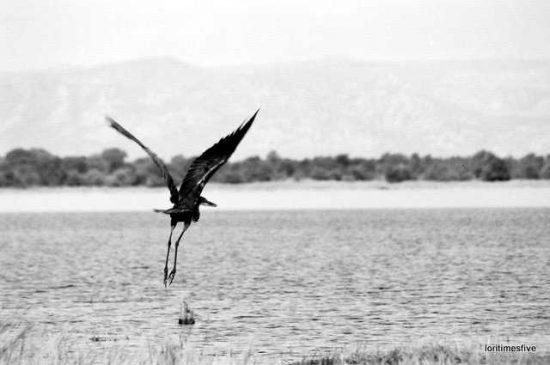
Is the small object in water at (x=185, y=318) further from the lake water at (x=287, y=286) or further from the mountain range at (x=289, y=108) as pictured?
the mountain range at (x=289, y=108)

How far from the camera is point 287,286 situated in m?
27.3

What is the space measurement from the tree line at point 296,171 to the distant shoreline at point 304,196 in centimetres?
56

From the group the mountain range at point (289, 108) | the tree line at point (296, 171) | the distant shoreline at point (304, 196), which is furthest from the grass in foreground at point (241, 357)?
the mountain range at point (289, 108)

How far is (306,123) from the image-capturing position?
155875mm

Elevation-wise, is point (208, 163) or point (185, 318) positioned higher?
point (208, 163)

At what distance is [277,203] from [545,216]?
21158 millimetres

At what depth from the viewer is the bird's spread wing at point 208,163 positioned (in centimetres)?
1595

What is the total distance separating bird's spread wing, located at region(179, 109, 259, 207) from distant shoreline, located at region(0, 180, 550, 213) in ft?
180

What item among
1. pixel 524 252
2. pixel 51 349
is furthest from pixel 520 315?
pixel 524 252

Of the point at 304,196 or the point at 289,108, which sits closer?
the point at 304,196

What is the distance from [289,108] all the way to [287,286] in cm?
13428

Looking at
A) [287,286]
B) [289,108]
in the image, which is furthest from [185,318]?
[289,108]

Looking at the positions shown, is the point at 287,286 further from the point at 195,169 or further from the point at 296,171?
the point at 296,171

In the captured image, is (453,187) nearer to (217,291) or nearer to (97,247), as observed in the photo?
(97,247)
